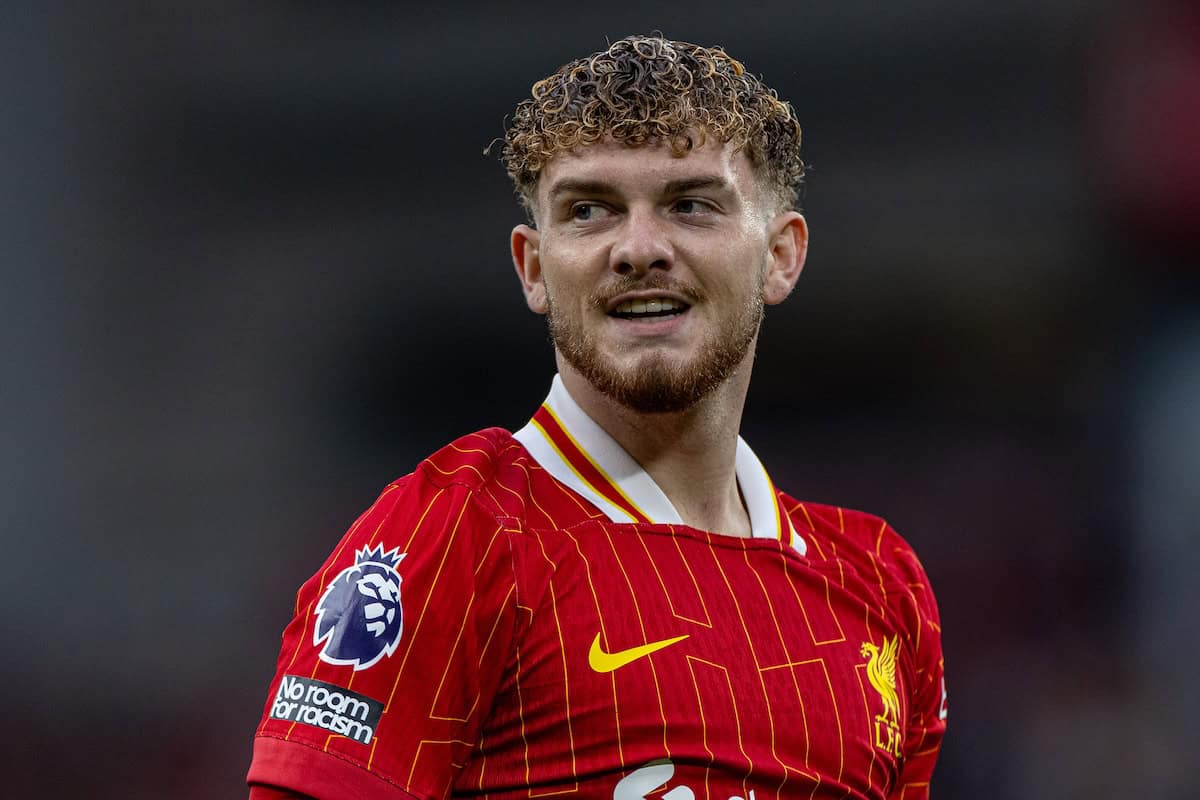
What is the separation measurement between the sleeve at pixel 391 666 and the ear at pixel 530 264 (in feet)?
1.57

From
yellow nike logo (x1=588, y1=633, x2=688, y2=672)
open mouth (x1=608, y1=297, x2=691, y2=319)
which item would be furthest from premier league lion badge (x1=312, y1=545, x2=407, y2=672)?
open mouth (x1=608, y1=297, x2=691, y2=319)

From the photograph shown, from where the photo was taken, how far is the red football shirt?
145cm

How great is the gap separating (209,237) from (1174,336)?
12.8 ft

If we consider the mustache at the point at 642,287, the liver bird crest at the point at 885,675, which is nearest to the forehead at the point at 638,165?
the mustache at the point at 642,287

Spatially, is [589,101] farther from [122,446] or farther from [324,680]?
[122,446]

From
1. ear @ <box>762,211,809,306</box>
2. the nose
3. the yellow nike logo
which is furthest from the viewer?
ear @ <box>762,211,809,306</box>

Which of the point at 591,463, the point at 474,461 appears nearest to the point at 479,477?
the point at 474,461

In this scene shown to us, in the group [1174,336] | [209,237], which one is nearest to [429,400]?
[209,237]

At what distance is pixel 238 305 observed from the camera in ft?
16.9

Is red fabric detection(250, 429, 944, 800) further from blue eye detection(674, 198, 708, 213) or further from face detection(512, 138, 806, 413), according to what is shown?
blue eye detection(674, 198, 708, 213)

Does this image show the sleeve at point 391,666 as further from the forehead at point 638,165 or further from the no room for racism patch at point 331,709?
the forehead at point 638,165

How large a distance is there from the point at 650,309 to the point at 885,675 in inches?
25.3

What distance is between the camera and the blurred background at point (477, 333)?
4.72 metres

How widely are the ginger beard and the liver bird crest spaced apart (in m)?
0.45
